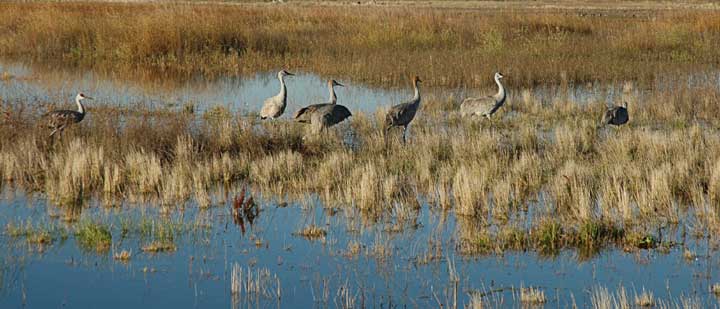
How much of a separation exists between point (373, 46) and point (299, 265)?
57.1 ft

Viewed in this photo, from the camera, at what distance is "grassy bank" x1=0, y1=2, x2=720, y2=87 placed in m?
21.1

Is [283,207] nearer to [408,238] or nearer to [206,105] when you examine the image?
[408,238]

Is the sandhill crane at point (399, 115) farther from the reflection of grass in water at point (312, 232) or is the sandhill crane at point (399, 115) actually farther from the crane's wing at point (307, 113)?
the reflection of grass in water at point (312, 232)

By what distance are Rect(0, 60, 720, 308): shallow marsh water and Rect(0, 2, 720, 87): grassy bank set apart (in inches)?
422

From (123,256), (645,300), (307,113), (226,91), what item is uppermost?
(226,91)

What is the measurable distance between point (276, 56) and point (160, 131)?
11844 millimetres

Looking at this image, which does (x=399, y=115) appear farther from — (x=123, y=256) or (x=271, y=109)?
(x=123, y=256)

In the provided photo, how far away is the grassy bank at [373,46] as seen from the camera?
21125 millimetres

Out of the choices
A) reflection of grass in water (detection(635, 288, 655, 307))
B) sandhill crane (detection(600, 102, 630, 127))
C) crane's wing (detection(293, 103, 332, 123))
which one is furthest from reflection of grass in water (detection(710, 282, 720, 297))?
crane's wing (detection(293, 103, 332, 123))

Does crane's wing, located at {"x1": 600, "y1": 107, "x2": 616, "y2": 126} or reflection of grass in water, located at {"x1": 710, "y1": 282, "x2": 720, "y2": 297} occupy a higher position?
crane's wing, located at {"x1": 600, "y1": 107, "x2": 616, "y2": 126}

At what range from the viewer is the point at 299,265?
7.92 meters

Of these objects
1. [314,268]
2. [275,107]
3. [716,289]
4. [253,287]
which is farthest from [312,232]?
[275,107]

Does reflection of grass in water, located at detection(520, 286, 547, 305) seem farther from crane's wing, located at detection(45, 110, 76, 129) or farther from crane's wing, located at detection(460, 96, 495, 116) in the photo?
crane's wing, located at detection(460, 96, 495, 116)

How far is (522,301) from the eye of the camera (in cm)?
695
